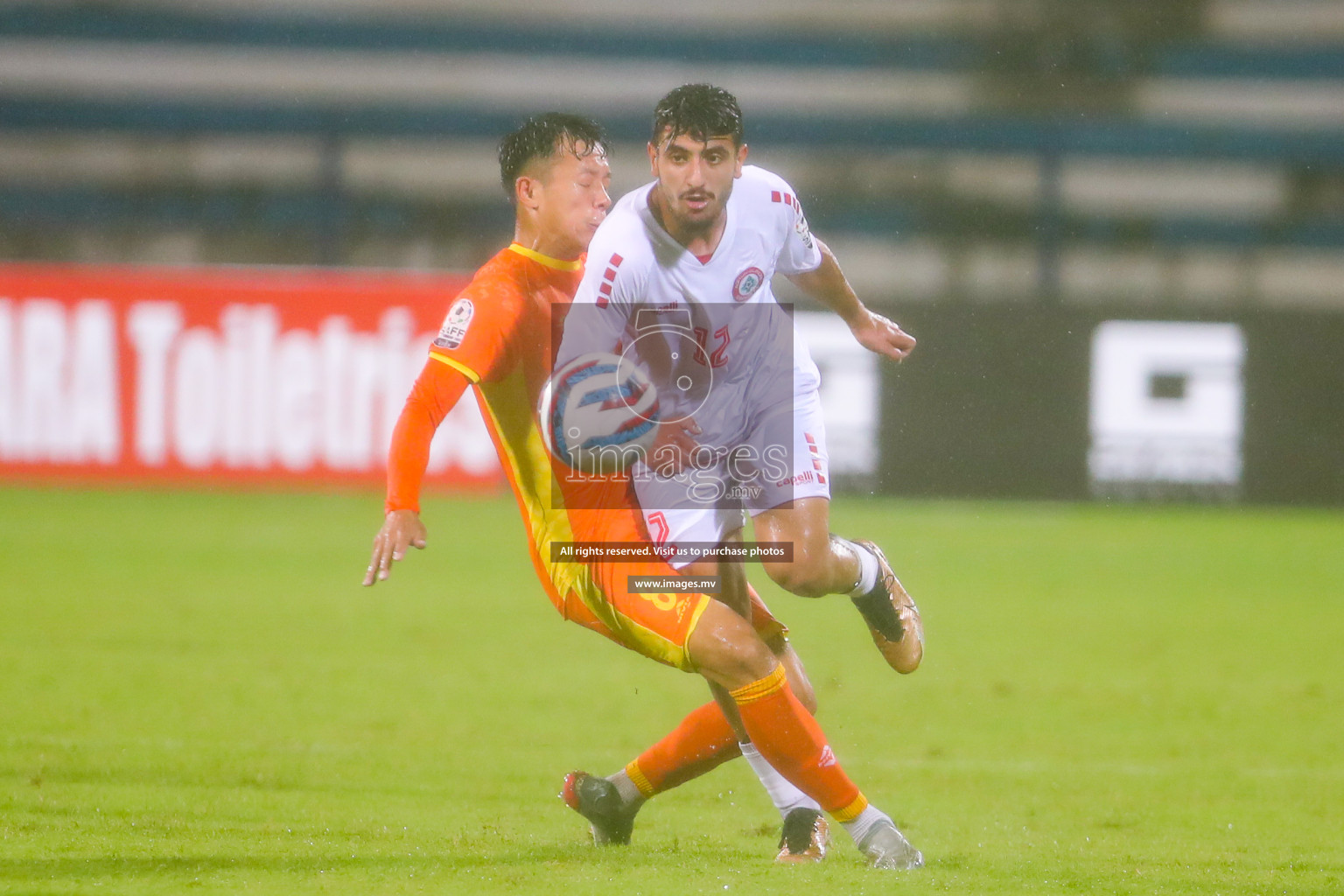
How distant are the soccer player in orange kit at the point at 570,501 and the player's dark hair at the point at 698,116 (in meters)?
0.32

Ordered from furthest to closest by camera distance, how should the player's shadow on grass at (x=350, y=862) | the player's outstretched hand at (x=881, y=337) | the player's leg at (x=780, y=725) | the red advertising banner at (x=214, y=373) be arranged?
the red advertising banner at (x=214, y=373) → the player's outstretched hand at (x=881, y=337) → the player's leg at (x=780, y=725) → the player's shadow on grass at (x=350, y=862)

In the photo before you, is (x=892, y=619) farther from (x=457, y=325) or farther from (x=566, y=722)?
(x=566, y=722)

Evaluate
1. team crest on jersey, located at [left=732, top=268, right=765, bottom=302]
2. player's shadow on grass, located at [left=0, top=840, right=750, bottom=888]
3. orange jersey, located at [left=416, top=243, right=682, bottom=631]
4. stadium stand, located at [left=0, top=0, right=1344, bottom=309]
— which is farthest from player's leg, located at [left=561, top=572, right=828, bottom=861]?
stadium stand, located at [left=0, top=0, right=1344, bottom=309]

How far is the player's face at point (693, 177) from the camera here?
11.8ft

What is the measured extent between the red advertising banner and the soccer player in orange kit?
8109mm

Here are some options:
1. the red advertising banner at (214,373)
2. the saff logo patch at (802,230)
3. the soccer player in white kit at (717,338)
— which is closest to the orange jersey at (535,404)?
the soccer player in white kit at (717,338)

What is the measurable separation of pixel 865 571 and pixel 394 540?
1.27 m

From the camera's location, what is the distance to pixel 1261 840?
4059mm

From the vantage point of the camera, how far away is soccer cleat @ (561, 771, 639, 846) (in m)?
3.95

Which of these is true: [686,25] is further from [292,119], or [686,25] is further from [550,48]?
[292,119]

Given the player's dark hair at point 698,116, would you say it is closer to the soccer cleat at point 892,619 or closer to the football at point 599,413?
the football at point 599,413

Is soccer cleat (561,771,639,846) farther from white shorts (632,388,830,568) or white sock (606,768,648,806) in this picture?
white shorts (632,388,830,568)

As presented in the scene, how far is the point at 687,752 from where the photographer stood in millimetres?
3975

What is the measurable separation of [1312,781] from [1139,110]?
12.9 metres
